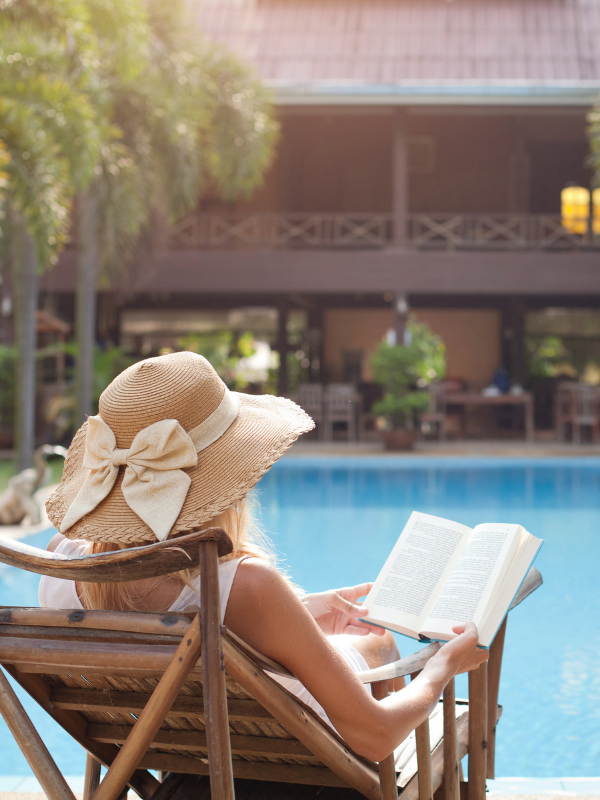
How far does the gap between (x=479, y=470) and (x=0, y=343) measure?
8171 millimetres

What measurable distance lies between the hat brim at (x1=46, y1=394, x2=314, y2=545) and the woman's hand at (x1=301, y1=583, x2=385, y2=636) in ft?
1.62

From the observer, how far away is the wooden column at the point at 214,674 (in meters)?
1.04

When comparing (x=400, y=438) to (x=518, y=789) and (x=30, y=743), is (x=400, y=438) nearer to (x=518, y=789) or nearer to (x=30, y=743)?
(x=518, y=789)

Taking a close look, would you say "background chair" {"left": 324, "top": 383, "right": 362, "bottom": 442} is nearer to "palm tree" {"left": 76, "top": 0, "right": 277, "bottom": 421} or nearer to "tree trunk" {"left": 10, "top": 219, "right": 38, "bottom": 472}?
"palm tree" {"left": 76, "top": 0, "right": 277, "bottom": 421}

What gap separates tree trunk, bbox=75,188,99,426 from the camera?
9.88 meters

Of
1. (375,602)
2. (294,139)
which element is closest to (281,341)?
(294,139)

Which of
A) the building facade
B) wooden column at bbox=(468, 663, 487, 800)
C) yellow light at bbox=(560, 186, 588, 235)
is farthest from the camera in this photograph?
yellow light at bbox=(560, 186, 588, 235)

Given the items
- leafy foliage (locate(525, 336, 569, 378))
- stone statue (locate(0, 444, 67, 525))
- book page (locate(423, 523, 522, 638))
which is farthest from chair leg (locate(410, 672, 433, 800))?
leafy foliage (locate(525, 336, 569, 378))

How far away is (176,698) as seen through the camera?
1.23 meters

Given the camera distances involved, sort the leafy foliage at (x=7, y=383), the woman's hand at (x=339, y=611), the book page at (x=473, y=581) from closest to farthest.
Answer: the book page at (x=473, y=581)
the woman's hand at (x=339, y=611)
the leafy foliage at (x=7, y=383)

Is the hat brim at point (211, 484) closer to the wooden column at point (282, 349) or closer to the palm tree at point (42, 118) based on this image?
the palm tree at point (42, 118)

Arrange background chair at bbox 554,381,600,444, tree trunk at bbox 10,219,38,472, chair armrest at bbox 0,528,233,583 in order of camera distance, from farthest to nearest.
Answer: background chair at bbox 554,381,600,444 < tree trunk at bbox 10,219,38,472 < chair armrest at bbox 0,528,233,583

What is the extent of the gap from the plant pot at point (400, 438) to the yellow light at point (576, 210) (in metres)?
4.98

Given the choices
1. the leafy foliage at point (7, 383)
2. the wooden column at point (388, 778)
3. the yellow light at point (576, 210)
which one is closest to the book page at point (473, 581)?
the wooden column at point (388, 778)
